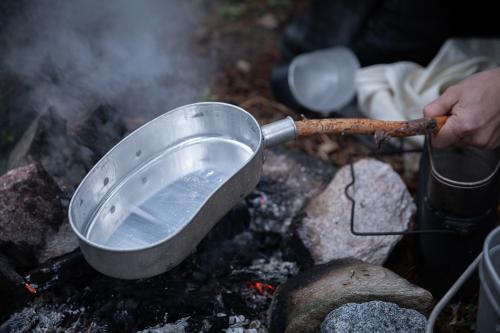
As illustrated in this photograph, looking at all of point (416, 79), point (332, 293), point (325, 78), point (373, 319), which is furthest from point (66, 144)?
point (416, 79)

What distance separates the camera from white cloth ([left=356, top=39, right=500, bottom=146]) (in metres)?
2.60

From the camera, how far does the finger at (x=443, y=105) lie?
5.38 feet

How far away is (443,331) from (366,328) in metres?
0.49

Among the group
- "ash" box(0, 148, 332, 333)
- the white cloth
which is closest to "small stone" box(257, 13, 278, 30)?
the white cloth

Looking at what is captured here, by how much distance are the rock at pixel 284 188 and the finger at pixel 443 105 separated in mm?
657

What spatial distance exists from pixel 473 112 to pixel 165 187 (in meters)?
1.06

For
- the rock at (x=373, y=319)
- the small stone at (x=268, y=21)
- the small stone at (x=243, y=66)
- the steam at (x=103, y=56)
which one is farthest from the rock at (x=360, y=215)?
the small stone at (x=268, y=21)

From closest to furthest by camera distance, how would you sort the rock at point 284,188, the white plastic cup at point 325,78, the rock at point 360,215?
the rock at point 360,215 → the rock at point 284,188 → the white plastic cup at point 325,78

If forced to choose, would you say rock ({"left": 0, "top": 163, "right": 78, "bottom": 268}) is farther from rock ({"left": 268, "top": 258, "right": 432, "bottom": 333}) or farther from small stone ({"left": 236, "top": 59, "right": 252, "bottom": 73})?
small stone ({"left": 236, "top": 59, "right": 252, "bottom": 73})

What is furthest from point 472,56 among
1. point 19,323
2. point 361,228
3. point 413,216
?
point 19,323

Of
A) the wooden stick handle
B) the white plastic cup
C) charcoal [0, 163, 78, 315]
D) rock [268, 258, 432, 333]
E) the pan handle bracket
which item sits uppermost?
the pan handle bracket

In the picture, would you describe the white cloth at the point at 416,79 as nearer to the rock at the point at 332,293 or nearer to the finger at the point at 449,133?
the finger at the point at 449,133

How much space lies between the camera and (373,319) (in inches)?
56.3

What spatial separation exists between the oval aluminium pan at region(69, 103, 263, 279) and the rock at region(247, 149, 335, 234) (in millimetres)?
385
